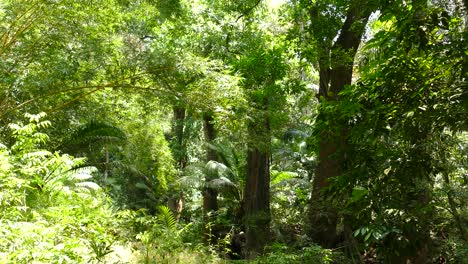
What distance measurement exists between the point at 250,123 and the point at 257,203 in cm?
269

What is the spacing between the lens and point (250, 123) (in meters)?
8.50

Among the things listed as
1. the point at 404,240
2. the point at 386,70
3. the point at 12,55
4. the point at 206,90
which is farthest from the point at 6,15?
the point at 404,240

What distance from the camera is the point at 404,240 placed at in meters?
2.78

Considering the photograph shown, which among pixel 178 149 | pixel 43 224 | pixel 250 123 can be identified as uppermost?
pixel 178 149

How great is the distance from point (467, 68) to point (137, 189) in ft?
60.4

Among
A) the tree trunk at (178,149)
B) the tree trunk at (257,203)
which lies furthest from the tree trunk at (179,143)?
the tree trunk at (257,203)

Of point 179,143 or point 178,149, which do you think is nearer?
point 178,149

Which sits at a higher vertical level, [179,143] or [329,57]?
[179,143]

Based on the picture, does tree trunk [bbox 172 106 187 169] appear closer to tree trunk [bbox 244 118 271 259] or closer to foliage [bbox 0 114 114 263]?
tree trunk [bbox 244 118 271 259]

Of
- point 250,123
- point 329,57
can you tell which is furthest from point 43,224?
point 329,57

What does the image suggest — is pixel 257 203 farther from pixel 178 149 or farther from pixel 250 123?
pixel 178 149

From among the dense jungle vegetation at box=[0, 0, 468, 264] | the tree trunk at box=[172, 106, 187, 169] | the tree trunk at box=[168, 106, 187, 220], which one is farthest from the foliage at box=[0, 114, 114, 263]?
the tree trunk at box=[172, 106, 187, 169]

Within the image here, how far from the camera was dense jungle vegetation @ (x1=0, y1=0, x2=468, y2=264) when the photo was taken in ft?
9.91

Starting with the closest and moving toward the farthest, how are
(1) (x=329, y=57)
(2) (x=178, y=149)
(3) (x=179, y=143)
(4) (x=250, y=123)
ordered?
(1) (x=329, y=57), (4) (x=250, y=123), (2) (x=178, y=149), (3) (x=179, y=143)
